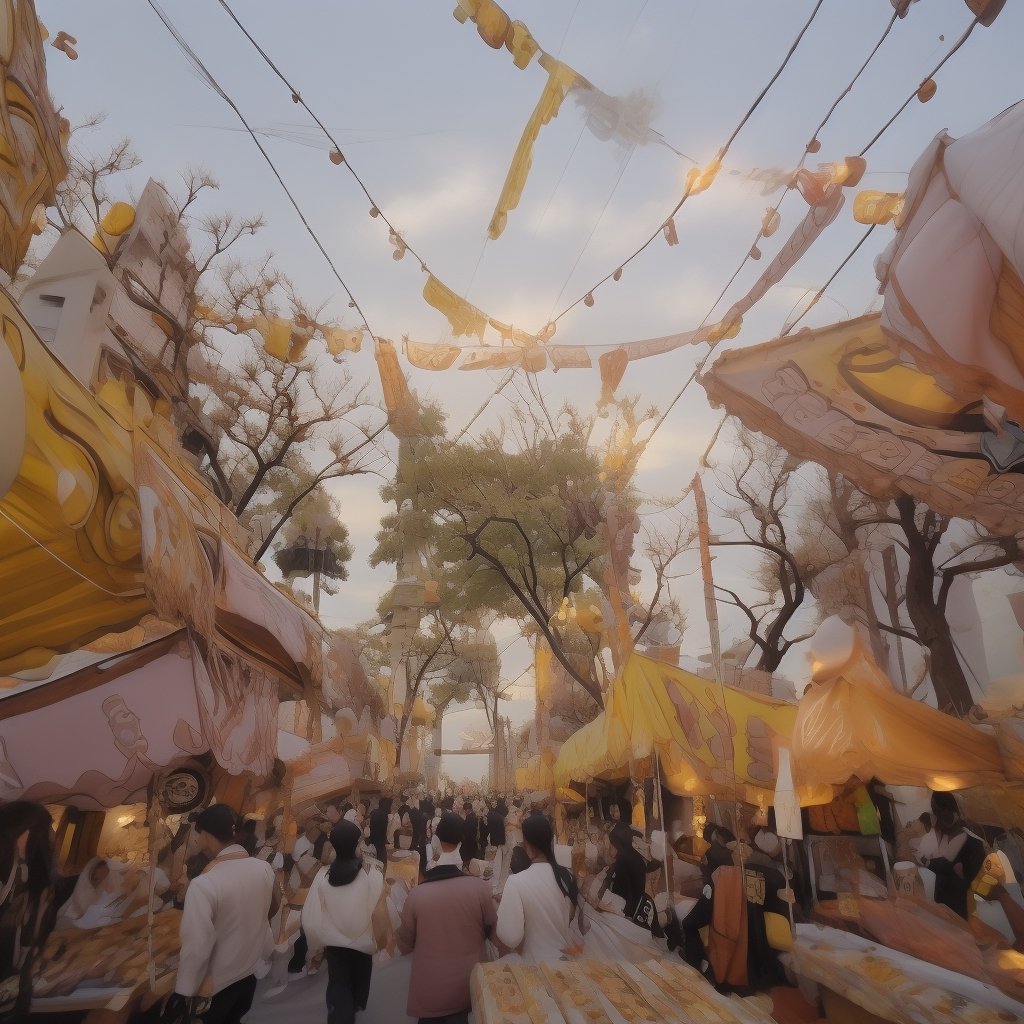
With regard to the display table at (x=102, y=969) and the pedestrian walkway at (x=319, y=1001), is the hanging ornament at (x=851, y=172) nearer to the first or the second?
the pedestrian walkway at (x=319, y=1001)

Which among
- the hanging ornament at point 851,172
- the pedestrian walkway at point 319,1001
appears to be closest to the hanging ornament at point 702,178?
the hanging ornament at point 851,172

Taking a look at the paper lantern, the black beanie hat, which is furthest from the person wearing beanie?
the paper lantern

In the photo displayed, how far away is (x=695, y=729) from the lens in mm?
9758

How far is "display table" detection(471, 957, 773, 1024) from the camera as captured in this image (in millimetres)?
2836

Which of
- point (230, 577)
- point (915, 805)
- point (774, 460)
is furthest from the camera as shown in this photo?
point (774, 460)

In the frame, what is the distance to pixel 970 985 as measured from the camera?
165 inches

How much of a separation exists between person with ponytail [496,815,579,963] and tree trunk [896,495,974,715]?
9.90m

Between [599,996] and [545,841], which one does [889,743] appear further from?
[599,996]

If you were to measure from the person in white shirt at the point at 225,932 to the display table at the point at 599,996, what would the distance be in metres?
1.50

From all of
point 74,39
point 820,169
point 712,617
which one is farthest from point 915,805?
point 74,39

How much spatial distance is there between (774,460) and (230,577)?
13265 mm

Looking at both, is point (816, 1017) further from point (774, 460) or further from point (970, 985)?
point (774, 460)

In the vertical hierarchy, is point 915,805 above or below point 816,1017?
above

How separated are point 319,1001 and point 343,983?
3.08 meters
